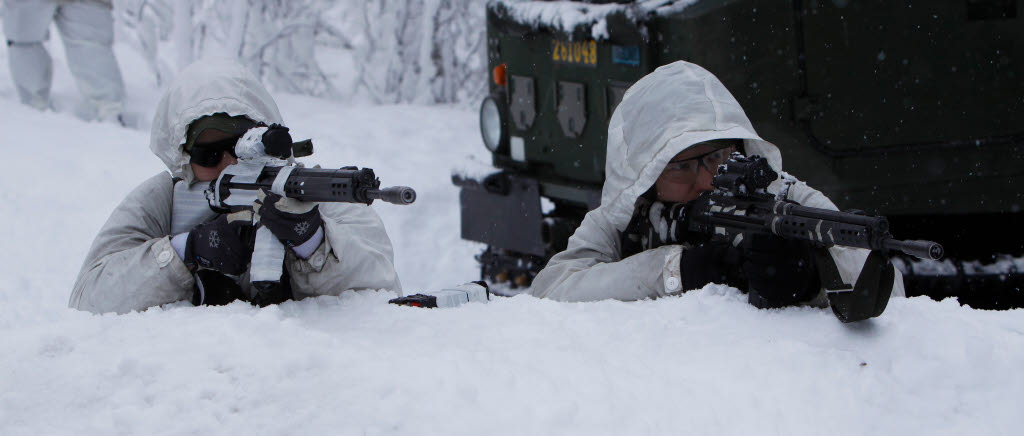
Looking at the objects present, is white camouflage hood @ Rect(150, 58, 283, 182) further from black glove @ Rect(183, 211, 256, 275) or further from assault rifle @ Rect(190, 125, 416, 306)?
black glove @ Rect(183, 211, 256, 275)

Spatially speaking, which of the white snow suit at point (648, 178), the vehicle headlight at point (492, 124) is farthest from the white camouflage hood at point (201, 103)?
the vehicle headlight at point (492, 124)

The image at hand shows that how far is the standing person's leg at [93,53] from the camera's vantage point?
1007 cm

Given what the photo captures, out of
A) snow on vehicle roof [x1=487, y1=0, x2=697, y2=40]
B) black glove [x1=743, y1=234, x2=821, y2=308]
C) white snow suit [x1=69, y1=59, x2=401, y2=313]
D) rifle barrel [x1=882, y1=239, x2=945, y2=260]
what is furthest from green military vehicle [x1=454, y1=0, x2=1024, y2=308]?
rifle barrel [x1=882, y1=239, x2=945, y2=260]

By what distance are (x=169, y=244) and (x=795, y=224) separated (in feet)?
5.20

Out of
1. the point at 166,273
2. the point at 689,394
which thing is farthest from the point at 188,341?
the point at 689,394

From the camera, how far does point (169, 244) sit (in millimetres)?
2779

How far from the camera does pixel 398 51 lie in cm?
1456

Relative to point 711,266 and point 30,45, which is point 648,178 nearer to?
point 711,266

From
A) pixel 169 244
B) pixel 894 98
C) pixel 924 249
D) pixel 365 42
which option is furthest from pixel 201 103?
pixel 365 42

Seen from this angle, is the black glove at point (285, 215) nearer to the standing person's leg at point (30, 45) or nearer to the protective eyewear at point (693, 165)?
the protective eyewear at point (693, 165)

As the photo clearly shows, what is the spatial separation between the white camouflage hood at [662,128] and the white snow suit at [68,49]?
8374mm

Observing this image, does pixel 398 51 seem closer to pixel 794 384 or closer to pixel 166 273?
pixel 166 273

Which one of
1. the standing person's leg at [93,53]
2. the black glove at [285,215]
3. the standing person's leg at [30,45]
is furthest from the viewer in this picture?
the standing person's leg at [93,53]

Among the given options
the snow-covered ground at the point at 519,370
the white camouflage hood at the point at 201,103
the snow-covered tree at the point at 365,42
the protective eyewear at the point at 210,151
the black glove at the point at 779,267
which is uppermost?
the white camouflage hood at the point at 201,103
